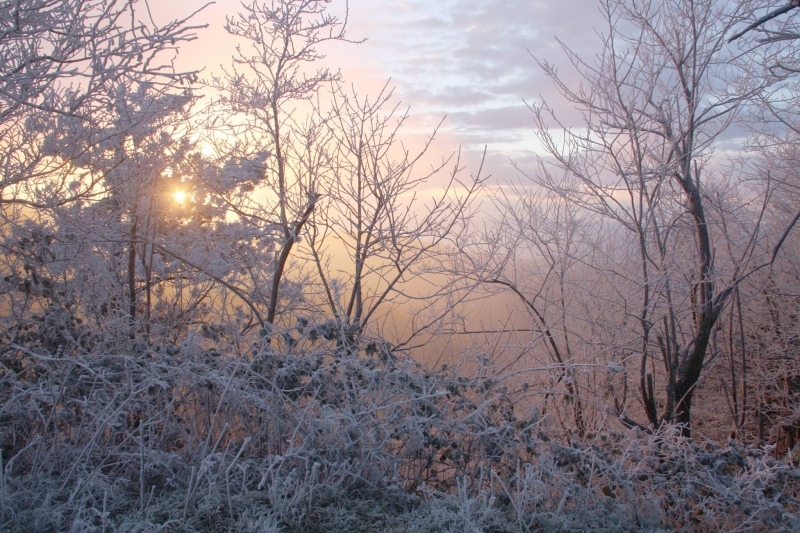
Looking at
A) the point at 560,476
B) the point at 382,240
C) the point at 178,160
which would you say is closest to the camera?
the point at 560,476

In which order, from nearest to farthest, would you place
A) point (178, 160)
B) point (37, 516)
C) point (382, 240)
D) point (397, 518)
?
1. point (37, 516)
2. point (397, 518)
3. point (382, 240)
4. point (178, 160)

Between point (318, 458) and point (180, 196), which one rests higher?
point (180, 196)

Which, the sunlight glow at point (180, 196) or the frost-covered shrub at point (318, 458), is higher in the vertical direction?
the sunlight glow at point (180, 196)

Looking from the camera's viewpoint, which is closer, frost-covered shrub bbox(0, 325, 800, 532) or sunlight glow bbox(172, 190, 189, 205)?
frost-covered shrub bbox(0, 325, 800, 532)

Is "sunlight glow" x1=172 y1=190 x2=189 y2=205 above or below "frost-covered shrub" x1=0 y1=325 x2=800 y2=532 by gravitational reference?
above

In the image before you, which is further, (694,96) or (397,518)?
(694,96)

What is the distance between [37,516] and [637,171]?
22.4 feet

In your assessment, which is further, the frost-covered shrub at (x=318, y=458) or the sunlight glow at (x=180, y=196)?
the sunlight glow at (x=180, y=196)

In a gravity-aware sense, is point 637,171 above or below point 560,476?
above

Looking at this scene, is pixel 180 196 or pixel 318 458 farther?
pixel 180 196

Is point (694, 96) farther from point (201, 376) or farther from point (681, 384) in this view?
point (201, 376)

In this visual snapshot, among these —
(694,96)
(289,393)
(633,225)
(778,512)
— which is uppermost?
(694,96)

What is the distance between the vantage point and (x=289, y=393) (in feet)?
13.1

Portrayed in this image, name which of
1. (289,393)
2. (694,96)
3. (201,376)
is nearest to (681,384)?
(694,96)
